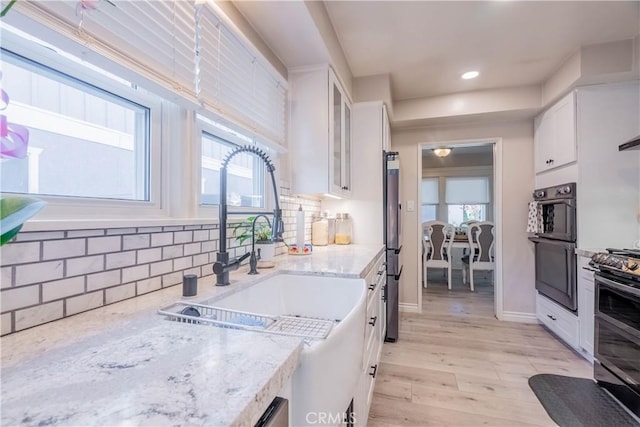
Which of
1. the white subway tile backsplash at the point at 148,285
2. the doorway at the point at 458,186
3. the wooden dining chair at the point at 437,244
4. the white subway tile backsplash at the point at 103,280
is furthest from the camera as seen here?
the doorway at the point at 458,186

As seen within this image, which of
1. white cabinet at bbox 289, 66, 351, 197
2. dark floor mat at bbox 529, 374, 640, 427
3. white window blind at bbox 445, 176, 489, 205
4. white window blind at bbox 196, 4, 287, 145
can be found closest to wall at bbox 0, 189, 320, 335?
white window blind at bbox 196, 4, 287, 145

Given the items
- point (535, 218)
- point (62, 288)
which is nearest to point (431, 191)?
point (535, 218)

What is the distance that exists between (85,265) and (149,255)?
0.65 ft

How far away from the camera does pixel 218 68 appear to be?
4.13 feet

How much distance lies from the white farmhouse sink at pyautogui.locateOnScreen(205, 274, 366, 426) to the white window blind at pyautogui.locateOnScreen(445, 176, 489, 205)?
593 centimetres

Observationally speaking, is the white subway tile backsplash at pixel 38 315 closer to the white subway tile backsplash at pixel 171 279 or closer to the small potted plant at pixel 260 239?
the white subway tile backsplash at pixel 171 279

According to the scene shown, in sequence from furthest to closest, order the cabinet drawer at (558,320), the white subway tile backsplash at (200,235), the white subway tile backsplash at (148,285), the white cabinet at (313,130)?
the cabinet drawer at (558,320)
the white cabinet at (313,130)
the white subway tile backsplash at (200,235)
the white subway tile backsplash at (148,285)

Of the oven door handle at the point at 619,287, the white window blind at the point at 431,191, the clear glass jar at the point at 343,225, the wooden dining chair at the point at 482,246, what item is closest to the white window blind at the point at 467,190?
the white window blind at the point at 431,191

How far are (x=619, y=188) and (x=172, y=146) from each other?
10.4ft

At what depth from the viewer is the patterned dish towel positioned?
2777 millimetres

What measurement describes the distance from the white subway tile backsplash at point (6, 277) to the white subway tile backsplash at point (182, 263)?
454 millimetres

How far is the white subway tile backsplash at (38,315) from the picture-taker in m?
0.62

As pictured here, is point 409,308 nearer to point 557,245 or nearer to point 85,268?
point 557,245

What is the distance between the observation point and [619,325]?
1.62m
